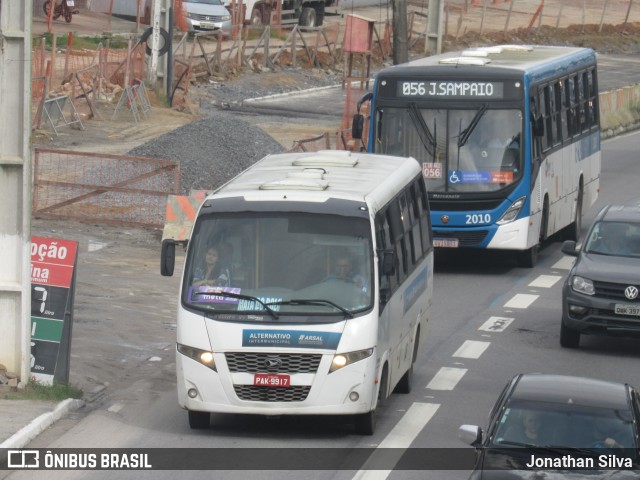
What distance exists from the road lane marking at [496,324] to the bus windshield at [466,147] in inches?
143

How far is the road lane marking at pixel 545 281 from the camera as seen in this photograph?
23391mm

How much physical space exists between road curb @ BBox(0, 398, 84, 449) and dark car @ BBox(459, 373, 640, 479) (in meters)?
4.29

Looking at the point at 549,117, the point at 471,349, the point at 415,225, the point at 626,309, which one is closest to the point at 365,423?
the point at 415,225

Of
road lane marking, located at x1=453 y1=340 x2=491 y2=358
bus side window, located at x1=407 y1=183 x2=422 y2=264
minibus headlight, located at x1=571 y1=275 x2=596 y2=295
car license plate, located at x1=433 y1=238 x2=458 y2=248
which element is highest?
bus side window, located at x1=407 y1=183 x2=422 y2=264

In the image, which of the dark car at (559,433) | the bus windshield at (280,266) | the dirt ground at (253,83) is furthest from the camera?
the dirt ground at (253,83)

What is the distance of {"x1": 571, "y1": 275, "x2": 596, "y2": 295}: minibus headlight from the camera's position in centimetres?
1825

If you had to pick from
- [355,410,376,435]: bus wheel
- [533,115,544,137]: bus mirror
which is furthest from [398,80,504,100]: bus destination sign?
[355,410,376,435]: bus wheel

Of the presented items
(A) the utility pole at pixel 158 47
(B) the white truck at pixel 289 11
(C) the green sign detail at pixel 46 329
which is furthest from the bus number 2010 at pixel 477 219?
(B) the white truck at pixel 289 11

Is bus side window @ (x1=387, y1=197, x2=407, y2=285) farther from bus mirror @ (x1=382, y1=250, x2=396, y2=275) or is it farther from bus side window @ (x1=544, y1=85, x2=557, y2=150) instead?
bus side window @ (x1=544, y1=85, x2=557, y2=150)

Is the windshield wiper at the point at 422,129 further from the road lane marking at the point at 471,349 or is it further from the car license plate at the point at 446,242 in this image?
the road lane marking at the point at 471,349

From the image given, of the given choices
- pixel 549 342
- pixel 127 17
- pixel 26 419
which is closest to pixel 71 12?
pixel 127 17

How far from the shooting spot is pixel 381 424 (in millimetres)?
14570

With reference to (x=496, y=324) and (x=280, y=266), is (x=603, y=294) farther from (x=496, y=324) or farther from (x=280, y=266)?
(x=280, y=266)

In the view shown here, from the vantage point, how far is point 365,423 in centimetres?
1391
